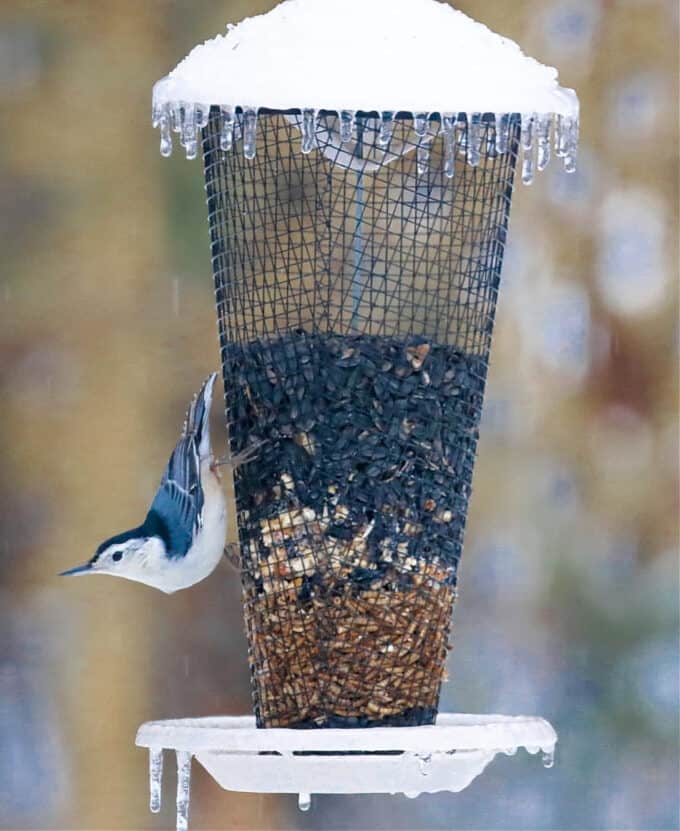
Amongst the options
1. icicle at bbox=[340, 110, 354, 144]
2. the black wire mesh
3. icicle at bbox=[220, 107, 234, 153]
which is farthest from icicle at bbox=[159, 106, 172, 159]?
icicle at bbox=[340, 110, 354, 144]

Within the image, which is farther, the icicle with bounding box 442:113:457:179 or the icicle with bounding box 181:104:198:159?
the icicle with bounding box 181:104:198:159

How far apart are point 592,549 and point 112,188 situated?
6.97ft

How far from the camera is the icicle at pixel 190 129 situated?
9.79ft

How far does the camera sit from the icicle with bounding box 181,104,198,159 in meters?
2.98

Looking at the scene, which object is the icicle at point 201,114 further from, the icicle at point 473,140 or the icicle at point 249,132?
the icicle at point 473,140

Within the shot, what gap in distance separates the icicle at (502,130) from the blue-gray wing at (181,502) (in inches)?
39.6

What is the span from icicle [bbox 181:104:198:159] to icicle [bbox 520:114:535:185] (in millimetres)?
612

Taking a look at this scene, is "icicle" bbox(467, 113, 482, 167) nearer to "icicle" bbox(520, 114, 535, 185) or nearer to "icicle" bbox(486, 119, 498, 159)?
"icicle" bbox(520, 114, 535, 185)

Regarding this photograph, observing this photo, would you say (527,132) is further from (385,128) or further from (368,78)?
(368,78)

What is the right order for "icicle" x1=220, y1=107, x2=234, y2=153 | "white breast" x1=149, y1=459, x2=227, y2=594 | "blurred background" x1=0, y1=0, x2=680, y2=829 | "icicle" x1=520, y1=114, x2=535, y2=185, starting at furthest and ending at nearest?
1. "blurred background" x1=0, y1=0, x2=680, y2=829
2. "white breast" x1=149, y1=459, x2=227, y2=594
3. "icicle" x1=520, y1=114, x2=535, y2=185
4. "icicle" x1=220, y1=107, x2=234, y2=153

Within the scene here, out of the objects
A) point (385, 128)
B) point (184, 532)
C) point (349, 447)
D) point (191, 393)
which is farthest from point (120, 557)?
point (191, 393)

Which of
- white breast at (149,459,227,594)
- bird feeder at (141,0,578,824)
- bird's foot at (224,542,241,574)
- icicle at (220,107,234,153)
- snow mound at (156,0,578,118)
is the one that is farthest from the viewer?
bird's foot at (224,542,241,574)

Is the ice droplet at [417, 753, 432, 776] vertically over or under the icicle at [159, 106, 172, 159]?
under

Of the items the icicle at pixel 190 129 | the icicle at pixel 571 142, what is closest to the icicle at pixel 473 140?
the icicle at pixel 571 142
